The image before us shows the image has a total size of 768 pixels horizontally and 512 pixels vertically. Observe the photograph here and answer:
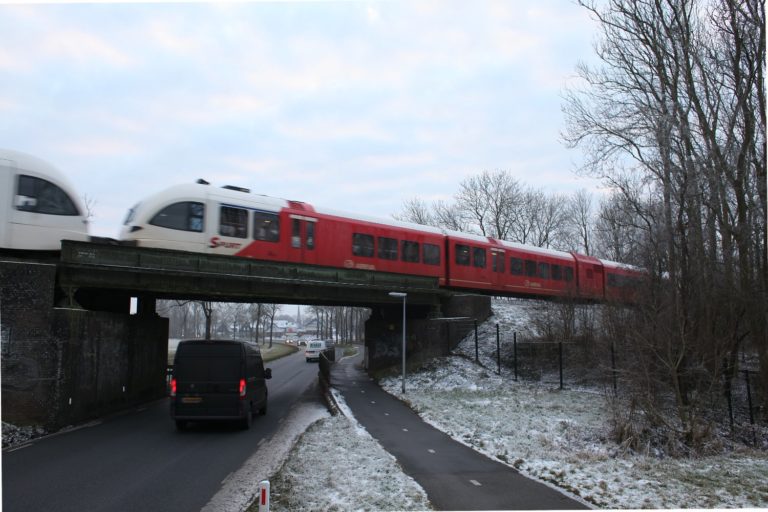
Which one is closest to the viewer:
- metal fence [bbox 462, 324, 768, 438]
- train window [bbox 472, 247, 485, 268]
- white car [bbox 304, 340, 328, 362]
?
metal fence [bbox 462, 324, 768, 438]

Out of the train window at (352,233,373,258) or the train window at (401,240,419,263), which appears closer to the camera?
the train window at (352,233,373,258)

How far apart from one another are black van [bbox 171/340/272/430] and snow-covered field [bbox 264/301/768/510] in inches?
92.2

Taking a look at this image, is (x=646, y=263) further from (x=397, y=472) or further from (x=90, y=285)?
(x=90, y=285)

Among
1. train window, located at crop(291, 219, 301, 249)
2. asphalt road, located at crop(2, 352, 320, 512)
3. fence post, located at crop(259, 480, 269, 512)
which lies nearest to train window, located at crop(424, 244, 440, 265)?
train window, located at crop(291, 219, 301, 249)

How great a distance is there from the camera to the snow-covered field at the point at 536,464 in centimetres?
776

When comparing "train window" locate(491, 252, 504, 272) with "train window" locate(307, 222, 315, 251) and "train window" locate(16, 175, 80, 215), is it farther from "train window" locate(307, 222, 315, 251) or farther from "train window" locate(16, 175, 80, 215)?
"train window" locate(16, 175, 80, 215)

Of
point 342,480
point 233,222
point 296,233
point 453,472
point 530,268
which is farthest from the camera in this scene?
point 530,268

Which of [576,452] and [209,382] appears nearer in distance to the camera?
[576,452]

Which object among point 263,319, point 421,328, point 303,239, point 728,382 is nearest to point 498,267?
point 421,328

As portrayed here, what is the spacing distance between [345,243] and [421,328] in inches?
267

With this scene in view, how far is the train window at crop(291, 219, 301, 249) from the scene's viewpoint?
2203 centimetres

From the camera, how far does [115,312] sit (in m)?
20.9

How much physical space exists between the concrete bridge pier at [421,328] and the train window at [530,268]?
3.16 meters

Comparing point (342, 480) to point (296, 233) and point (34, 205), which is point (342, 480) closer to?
point (34, 205)
